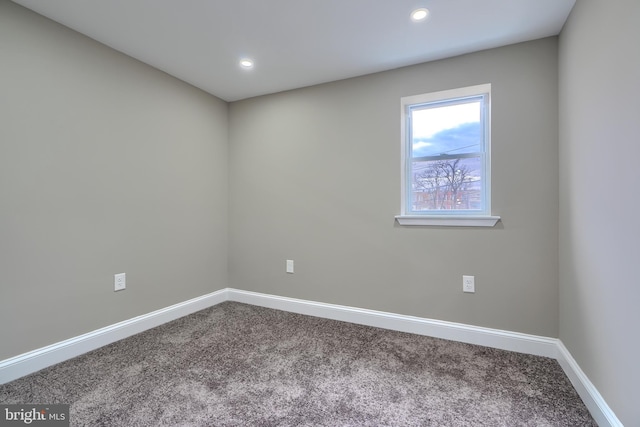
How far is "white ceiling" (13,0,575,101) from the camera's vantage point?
1773 mm

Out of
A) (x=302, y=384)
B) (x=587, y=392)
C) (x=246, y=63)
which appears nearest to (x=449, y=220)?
(x=587, y=392)

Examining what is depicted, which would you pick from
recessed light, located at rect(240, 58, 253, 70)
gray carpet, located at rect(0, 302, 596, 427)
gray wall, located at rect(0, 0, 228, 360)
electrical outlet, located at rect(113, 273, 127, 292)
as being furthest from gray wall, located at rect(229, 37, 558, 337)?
electrical outlet, located at rect(113, 273, 127, 292)

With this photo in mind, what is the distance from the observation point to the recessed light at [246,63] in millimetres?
2430

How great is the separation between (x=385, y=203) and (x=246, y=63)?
1.73 metres

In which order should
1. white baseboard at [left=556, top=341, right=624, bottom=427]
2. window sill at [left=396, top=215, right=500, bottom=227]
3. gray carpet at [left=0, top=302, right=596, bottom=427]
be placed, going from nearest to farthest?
white baseboard at [left=556, top=341, right=624, bottom=427], gray carpet at [left=0, top=302, right=596, bottom=427], window sill at [left=396, top=215, right=500, bottom=227]

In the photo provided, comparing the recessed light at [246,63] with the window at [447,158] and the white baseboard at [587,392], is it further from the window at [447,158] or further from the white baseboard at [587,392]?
the white baseboard at [587,392]

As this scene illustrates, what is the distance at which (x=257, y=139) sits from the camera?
10.5 ft

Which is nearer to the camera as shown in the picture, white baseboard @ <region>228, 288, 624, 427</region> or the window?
white baseboard @ <region>228, 288, 624, 427</region>

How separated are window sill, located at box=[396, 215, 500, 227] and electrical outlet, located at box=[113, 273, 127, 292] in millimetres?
2377

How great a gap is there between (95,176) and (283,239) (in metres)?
1.70

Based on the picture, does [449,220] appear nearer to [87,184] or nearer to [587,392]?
[587,392]

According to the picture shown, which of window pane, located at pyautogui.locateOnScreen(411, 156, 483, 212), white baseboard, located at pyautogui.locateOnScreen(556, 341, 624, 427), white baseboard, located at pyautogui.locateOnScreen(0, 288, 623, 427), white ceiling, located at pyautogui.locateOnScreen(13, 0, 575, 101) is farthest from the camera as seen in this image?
window pane, located at pyautogui.locateOnScreen(411, 156, 483, 212)

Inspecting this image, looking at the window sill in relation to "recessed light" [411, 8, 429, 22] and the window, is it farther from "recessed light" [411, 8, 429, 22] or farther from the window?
"recessed light" [411, 8, 429, 22]

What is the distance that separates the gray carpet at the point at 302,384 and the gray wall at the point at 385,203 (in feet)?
1.39
